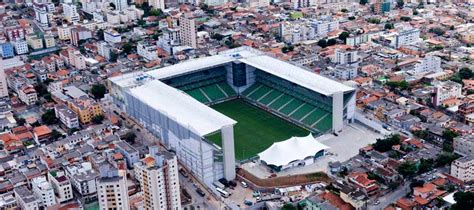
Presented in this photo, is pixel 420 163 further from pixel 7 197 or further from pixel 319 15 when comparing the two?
pixel 319 15

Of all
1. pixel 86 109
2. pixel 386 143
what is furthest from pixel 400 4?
pixel 86 109

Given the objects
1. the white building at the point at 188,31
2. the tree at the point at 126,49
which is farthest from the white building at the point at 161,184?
the tree at the point at 126,49

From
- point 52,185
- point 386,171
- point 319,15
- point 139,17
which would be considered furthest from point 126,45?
point 386,171

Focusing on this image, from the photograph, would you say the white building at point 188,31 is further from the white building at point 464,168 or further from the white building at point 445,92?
the white building at point 464,168

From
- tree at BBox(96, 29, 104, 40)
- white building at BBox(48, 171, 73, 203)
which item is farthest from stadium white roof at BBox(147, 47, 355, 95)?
tree at BBox(96, 29, 104, 40)

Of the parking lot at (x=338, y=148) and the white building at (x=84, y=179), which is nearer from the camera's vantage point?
the white building at (x=84, y=179)

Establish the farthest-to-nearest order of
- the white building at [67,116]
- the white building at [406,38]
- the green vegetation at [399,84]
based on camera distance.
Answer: the white building at [406,38], the green vegetation at [399,84], the white building at [67,116]

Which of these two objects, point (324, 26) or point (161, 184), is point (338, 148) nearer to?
point (161, 184)
